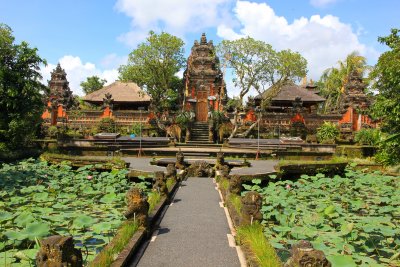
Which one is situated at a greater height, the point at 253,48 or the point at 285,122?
the point at 253,48

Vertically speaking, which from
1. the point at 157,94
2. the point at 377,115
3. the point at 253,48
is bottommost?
the point at 377,115

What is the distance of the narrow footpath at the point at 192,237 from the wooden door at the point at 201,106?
71.4ft

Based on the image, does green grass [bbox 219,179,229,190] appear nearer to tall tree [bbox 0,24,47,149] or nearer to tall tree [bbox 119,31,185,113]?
tall tree [bbox 0,24,47,149]

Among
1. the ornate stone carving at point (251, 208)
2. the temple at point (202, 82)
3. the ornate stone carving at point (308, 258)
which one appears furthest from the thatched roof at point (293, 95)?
the ornate stone carving at point (308, 258)

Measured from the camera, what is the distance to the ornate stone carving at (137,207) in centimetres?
640

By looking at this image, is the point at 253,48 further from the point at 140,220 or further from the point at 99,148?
the point at 140,220

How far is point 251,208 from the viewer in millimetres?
6457

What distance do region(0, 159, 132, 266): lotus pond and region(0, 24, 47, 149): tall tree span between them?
12.6 ft

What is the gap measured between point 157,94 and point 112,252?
26.5 meters

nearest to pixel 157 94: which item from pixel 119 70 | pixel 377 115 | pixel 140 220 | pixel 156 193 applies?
pixel 119 70

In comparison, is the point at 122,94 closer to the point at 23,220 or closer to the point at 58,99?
the point at 58,99

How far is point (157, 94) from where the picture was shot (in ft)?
102

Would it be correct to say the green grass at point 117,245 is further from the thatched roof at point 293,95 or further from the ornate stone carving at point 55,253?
the thatched roof at point 293,95

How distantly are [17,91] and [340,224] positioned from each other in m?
16.5
